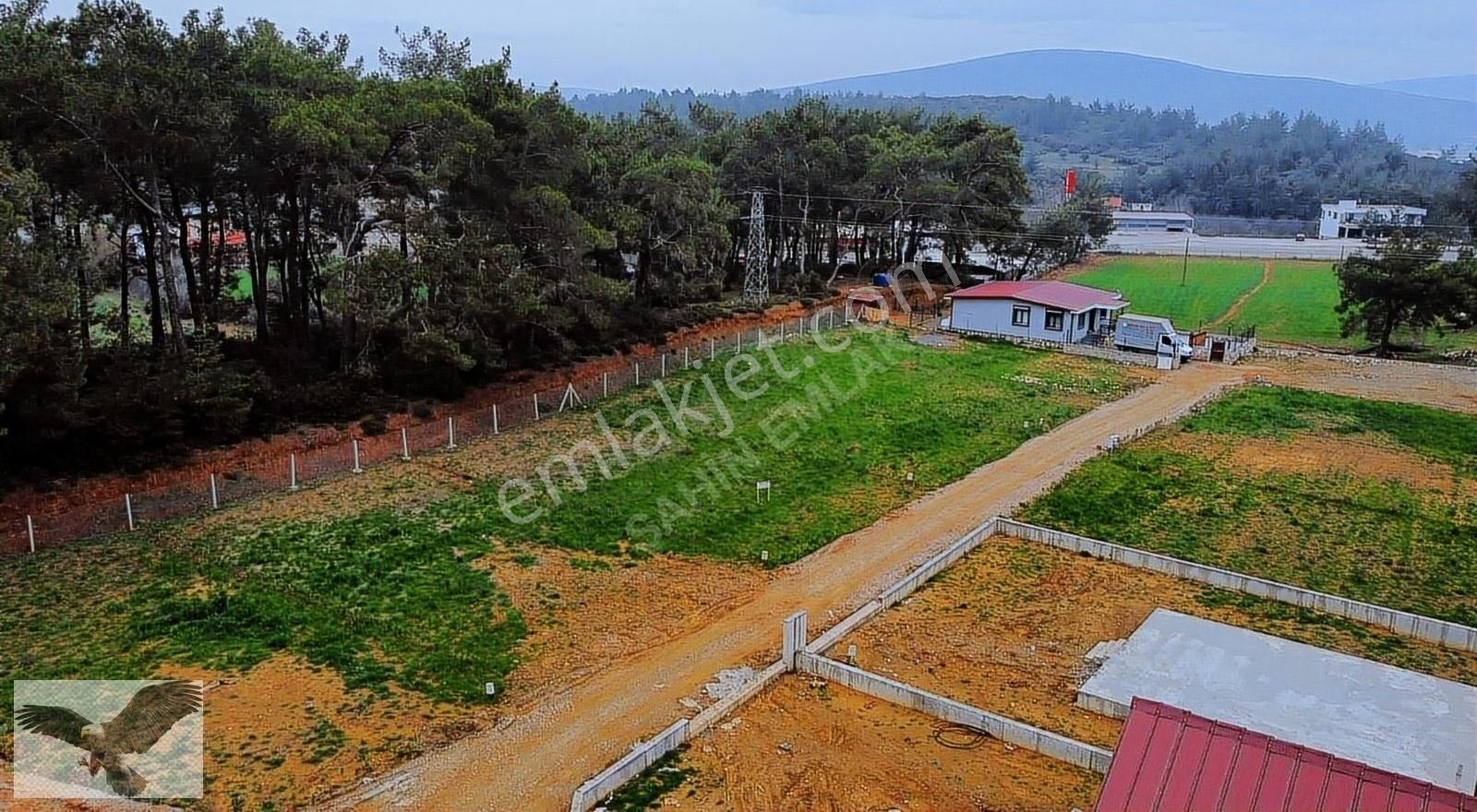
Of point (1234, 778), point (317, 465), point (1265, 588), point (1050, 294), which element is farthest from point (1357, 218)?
point (1234, 778)

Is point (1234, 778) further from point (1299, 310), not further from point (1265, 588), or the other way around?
point (1299, 310)

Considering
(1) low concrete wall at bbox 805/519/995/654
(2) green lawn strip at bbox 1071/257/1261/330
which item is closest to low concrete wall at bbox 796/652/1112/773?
(1) low concrete wall at bbox 805/519/995/654

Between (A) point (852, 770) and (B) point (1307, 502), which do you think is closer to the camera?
(A) point (852, 770)

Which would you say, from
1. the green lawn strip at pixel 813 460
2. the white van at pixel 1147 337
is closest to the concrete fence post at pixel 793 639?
the green lawn strip at pixel 813 460

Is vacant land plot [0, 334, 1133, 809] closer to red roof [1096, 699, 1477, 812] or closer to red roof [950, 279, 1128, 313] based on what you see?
red roof [1096, 699, 1477, 812]

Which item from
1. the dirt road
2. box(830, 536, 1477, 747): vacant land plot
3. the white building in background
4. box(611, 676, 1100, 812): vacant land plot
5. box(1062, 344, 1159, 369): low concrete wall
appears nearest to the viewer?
box(611, 676, 1100, 812): vacant land plot

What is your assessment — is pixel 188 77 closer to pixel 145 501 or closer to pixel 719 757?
pixel 145 501
